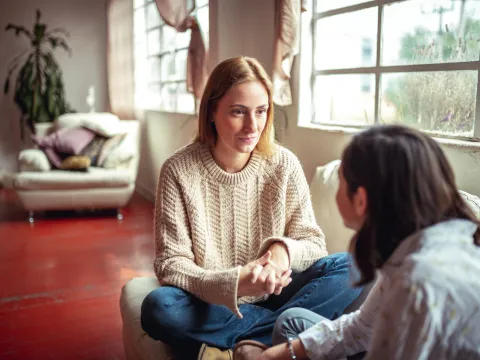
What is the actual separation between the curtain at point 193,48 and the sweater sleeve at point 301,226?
7.16ft

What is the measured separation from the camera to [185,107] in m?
4.84

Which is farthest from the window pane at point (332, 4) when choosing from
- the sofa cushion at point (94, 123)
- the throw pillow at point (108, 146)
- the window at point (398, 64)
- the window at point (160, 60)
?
the sofa cushion at point (94, 123)

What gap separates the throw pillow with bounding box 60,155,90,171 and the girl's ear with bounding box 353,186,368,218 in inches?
158

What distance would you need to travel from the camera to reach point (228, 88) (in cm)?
166

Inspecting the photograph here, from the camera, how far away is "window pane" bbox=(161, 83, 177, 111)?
5.04m

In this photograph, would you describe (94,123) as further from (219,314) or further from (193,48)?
(219,314)

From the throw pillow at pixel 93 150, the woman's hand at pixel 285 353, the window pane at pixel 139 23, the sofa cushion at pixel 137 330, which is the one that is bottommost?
the sofa cushion at pixel 137 330

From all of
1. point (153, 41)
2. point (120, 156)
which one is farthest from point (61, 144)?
point (153, 41)

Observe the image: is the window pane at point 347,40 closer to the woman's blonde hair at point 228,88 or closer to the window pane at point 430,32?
the window pane at point 430,32

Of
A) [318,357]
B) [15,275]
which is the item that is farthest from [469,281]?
[15,275]

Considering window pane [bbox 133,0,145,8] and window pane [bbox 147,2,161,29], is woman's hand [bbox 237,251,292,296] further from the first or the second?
window pane [bbox 133,0,145,8]

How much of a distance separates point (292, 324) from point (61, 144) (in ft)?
12.7

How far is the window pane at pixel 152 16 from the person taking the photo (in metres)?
5.29

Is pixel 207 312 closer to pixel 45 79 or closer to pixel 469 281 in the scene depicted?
pixel 469 281
